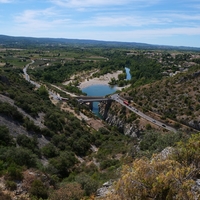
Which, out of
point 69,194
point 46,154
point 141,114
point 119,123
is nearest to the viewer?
point 69,194

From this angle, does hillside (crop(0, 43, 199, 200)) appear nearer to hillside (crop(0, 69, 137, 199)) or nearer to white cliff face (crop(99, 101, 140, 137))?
hillside (crop(0, 69, 137, 199))

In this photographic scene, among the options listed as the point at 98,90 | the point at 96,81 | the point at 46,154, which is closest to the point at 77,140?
Answer: the point at 46,154

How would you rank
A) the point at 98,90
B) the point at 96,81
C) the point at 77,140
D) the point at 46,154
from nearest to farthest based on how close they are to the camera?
the point at 46,154, the point at 77,140, the point at 98,90, the point at 96,81

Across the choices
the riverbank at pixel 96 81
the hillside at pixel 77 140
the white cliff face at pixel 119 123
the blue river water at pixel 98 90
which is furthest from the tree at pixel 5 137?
the riverbank at pixel 96 81

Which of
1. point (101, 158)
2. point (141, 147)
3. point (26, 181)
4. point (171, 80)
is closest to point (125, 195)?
point (26, 181)

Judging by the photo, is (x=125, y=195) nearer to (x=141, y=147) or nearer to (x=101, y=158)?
(x=141, y=147)

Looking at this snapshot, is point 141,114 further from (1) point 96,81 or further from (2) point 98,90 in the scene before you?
(1) point 96,81

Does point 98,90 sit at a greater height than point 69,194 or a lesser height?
lesser

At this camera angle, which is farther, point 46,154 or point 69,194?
point 46,154

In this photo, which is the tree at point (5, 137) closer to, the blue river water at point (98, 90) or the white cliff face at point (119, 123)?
the white cliff face at point (119, 123)

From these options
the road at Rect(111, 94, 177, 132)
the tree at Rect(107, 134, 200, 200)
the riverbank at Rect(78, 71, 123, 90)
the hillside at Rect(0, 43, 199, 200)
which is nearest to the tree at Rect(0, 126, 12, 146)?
the hillside at Rect(0, 43, 199, 200)
